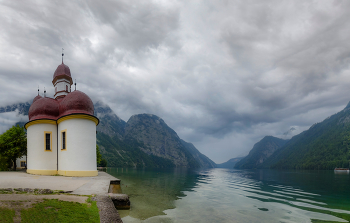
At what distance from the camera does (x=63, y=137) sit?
25703 millimetres

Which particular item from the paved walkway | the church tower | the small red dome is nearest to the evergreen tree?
the church tower

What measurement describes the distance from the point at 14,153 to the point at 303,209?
37239 mm

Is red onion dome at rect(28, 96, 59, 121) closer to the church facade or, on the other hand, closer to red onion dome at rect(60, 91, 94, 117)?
the church facade


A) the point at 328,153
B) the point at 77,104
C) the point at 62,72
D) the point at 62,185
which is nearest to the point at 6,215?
the point at 62,185

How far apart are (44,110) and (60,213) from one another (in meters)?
23.8

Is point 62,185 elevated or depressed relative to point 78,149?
depressed

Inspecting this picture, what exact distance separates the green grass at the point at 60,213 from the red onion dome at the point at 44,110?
72.4ft

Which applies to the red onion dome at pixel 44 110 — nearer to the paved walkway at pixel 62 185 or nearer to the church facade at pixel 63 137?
the church facade at pixel 63 137

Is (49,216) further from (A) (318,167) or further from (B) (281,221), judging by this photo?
(A) (318,167)

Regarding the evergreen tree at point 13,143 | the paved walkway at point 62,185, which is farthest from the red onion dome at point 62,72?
the paved walkway at point 62,185

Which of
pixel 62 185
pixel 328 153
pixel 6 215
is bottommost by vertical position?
pixel 328 153

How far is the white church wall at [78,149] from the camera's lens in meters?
23.9

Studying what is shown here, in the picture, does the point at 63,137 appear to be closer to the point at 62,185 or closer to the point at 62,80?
the point at 62,80

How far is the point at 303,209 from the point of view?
1428 cm
